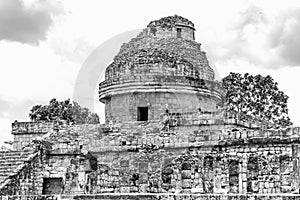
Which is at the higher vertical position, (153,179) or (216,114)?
(216,114)

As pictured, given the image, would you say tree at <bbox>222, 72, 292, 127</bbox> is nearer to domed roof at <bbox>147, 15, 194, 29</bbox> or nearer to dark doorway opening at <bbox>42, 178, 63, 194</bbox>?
domed roof at <bbox>147, 15, 194, 29</bbox>

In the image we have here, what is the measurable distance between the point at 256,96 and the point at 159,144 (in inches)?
549

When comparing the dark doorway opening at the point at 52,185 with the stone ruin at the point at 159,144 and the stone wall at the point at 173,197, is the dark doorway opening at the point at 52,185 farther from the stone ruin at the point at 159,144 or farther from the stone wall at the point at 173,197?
the stone wall at the point at 173,197

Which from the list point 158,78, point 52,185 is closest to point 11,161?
point 52,185

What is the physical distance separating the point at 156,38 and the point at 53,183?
349 inches

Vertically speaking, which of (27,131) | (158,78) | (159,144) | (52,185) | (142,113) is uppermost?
(158,78)

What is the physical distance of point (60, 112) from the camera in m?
32.7

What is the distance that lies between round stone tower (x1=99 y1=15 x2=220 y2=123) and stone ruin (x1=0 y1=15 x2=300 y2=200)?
4cm

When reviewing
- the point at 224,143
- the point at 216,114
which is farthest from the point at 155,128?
the point at 224,143

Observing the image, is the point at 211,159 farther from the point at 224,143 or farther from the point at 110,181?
the point at 110,181

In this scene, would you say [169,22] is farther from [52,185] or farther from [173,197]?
[173,197]

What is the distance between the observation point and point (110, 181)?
54.6ft

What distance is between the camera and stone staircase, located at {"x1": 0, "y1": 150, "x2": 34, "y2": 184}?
19.4m

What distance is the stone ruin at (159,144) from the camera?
15.7 m
